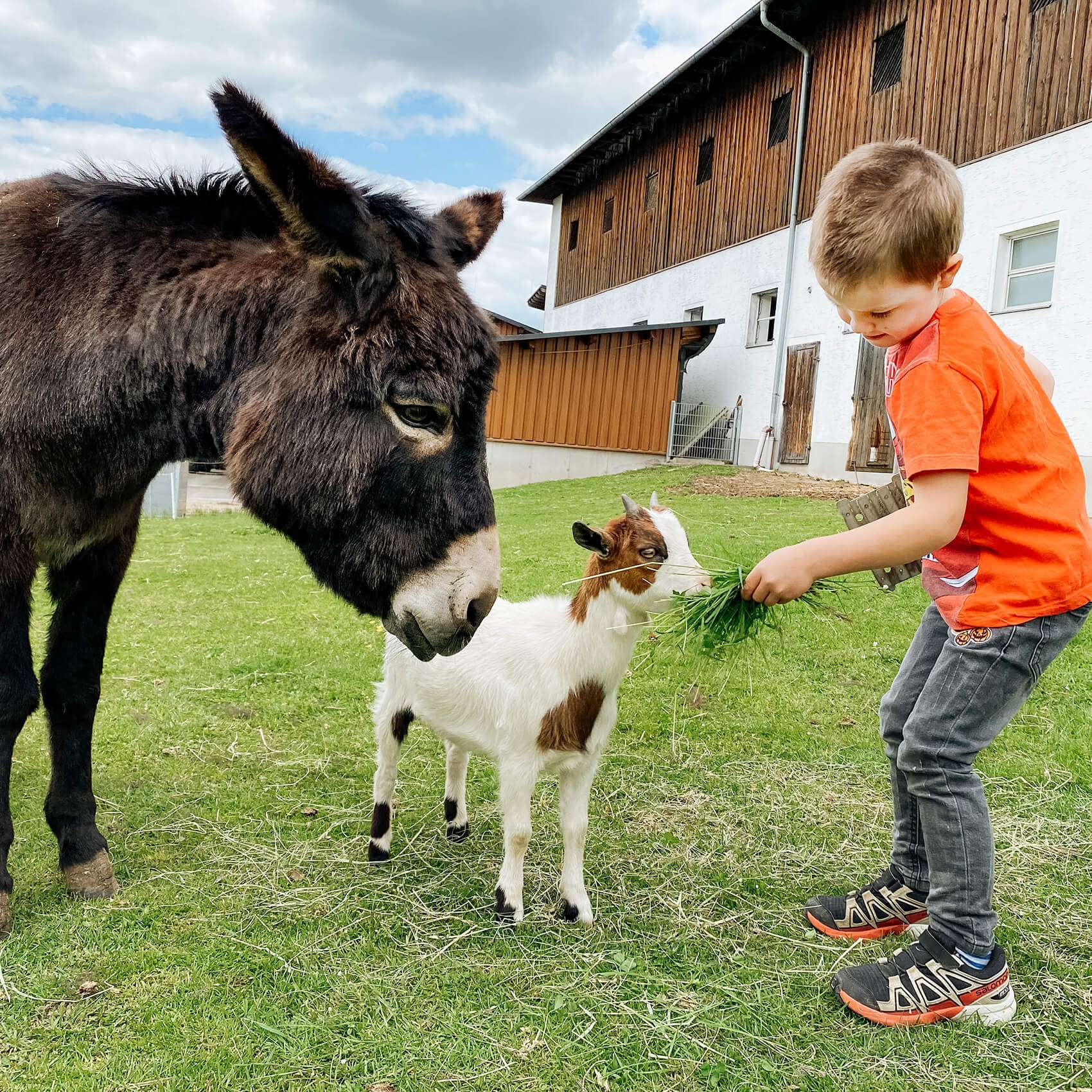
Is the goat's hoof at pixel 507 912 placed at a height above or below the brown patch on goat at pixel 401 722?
below

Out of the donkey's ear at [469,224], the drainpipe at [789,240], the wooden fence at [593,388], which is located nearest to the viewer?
the donkey's ear at [469,224]

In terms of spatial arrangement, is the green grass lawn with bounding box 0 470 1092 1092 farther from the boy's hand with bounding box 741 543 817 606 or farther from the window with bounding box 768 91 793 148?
the window with bounding box 768 91 793 148

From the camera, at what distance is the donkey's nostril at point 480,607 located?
246 cm

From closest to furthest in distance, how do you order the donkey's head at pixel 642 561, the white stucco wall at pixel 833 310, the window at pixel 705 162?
the donkey's head at pixel 642 561
the white stucco wall at pixel 833 310
the window at pixel 705 162

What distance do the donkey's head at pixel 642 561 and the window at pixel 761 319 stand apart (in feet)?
63.7

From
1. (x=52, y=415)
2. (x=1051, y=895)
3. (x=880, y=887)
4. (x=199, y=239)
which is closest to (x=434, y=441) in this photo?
(x=199, y=239)

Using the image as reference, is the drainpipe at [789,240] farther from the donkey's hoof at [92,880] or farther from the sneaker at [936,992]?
the donkey's hoof at [92,880]

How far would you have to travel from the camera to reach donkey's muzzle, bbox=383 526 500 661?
8.00ft

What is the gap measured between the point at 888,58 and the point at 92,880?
2008cm

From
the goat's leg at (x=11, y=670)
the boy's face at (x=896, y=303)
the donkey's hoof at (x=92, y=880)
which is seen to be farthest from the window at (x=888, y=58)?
the donkey's hoof at (x=92, y=880)

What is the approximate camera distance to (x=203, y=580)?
10008mm

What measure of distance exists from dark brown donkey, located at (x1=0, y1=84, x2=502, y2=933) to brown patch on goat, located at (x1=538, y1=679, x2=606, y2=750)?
89cm

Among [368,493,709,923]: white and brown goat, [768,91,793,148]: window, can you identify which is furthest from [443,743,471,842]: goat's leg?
[768,91,793,148]: window

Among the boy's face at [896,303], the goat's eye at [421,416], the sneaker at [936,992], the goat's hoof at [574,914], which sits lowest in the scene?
the goat's hoof at [574,914]
